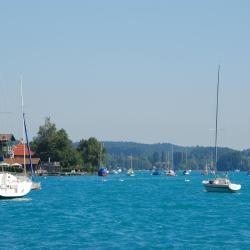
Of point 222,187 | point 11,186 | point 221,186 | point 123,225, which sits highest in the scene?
point 11,186

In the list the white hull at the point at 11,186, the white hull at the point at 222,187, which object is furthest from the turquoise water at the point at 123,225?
the white hull at the point at 222,187

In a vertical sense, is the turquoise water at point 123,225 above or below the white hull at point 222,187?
below

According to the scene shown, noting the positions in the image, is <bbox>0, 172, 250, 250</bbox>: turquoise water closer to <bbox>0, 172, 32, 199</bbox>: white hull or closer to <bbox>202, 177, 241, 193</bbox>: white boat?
<bbox>0, 172, 32, 199</bbox>: white hull

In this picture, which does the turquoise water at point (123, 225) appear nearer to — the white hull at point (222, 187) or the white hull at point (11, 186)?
the white hull at point (11, 186)

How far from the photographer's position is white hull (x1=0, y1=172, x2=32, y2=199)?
84.3 meters

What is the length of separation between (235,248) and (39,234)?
1352 cm

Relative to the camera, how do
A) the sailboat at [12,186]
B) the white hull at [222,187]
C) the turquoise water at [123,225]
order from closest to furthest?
the turquoise water at [123,225], the sailboat at [12,186], the white hull at [222,187]

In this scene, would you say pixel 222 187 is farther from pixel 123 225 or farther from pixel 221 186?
pixel 123 225

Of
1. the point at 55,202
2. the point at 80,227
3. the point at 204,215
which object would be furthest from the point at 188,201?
the point at 80,227

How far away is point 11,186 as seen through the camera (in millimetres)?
85312

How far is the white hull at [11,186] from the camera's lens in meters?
84.3

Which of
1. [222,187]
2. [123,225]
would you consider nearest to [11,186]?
[123,225]

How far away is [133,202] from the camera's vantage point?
286 feet

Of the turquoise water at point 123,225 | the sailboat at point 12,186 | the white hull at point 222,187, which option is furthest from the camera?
the white hull at point 222,187
